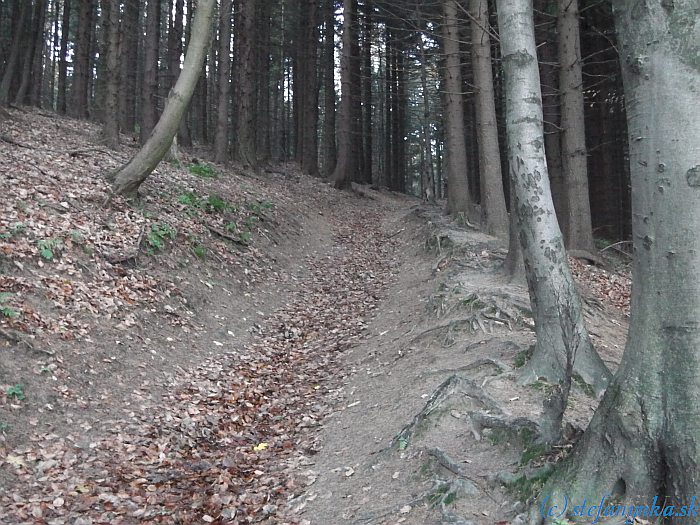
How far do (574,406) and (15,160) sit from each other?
10016mm

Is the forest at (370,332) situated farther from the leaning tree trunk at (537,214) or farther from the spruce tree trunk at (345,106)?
the spruce tree trunk at (345,106)

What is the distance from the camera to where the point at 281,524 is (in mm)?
4719

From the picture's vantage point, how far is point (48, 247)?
26.6ft

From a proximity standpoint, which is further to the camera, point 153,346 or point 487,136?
point 487,136

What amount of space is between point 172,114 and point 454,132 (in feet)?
24.0

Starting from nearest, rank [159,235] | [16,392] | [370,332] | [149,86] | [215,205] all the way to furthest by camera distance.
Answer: [16,392]
[370,332]
[159,235]
[215,205]
[149,86]

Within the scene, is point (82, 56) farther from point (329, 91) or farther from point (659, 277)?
point (659, 277)

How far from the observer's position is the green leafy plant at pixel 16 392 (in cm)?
575

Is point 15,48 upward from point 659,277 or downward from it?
upward

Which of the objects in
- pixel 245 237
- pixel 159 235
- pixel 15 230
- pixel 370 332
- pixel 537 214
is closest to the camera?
pixel 537 214

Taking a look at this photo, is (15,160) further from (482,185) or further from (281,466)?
(482,185)

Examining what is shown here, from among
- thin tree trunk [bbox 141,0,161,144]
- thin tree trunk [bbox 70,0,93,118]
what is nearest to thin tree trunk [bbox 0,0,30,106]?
thin tree trunk [bbox 70,0,93,118]

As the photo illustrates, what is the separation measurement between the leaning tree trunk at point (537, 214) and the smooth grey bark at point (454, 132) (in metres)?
8.98

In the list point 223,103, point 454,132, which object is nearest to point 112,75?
point 223,103
